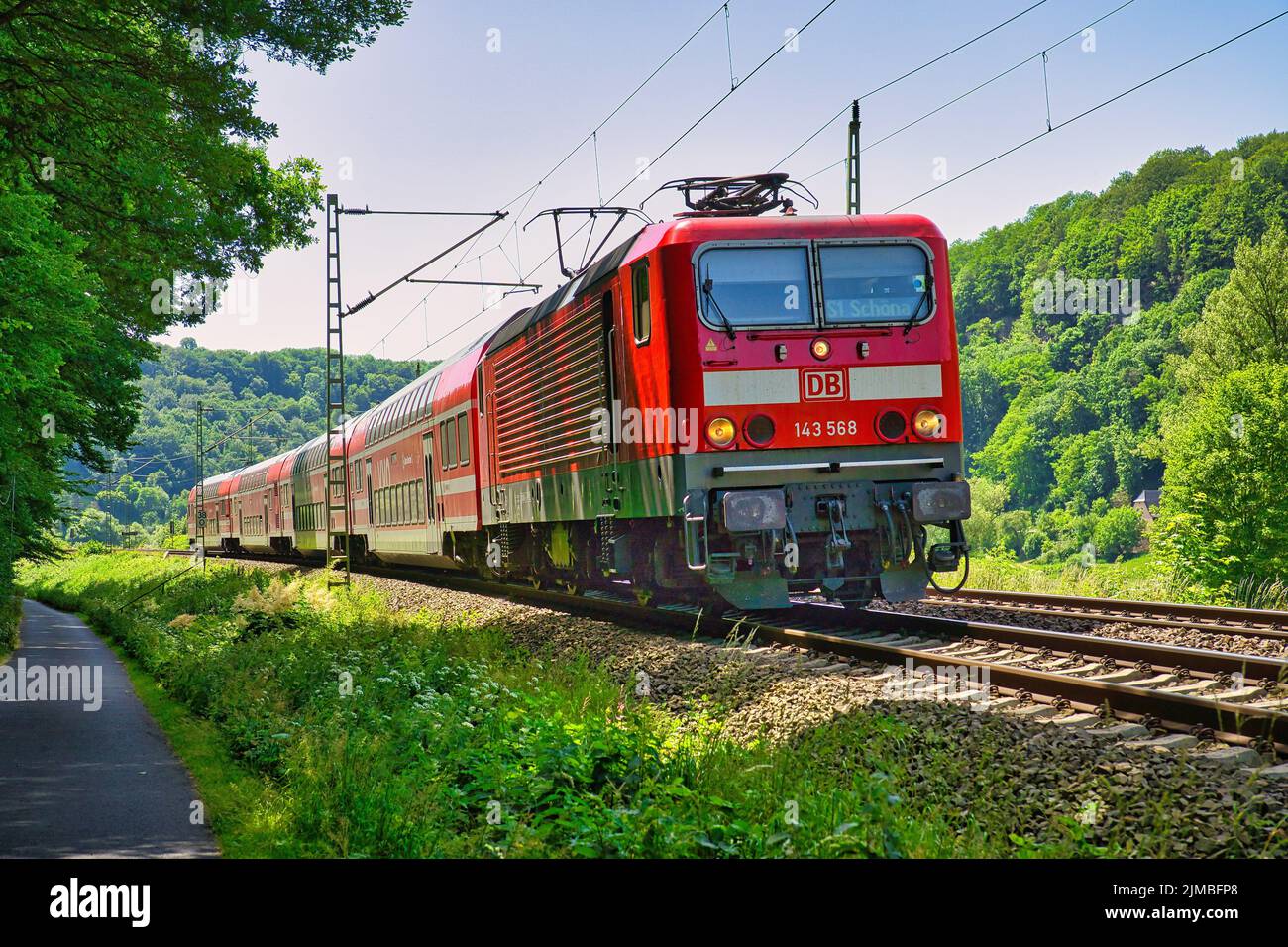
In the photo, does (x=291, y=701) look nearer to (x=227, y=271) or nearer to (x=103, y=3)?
(x=103, y=3)

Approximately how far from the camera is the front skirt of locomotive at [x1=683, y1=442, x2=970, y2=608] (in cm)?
1080

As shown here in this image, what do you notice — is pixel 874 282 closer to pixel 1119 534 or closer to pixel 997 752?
pixel 997 752

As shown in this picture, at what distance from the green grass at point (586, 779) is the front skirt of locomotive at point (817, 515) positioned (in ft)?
6.26

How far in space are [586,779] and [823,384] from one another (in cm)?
577

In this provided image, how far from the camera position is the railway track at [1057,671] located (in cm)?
677

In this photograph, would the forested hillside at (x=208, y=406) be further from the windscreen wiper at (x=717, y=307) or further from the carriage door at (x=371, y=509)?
the windscreen wiper at (x=717, y=307)

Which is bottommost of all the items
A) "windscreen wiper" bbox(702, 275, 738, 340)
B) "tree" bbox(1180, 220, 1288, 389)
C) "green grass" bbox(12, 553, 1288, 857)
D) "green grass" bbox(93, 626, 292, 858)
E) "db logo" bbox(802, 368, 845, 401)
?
"green grass" bbox(93, 626, 292, 858)

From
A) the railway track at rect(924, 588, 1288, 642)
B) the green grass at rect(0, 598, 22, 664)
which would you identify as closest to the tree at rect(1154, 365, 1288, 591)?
the railway track at rect(924, 588, 1288, 642)

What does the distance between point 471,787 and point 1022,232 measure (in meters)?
137

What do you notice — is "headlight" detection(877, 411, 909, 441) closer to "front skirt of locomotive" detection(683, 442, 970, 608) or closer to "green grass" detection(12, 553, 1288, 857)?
"front skirt of locomotive" detection(683, 442, 970, 608)

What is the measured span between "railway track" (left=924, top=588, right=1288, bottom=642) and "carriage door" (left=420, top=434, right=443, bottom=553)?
1049 centimetres

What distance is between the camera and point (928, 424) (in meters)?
11.5

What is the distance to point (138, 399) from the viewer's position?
2542 centimetres
